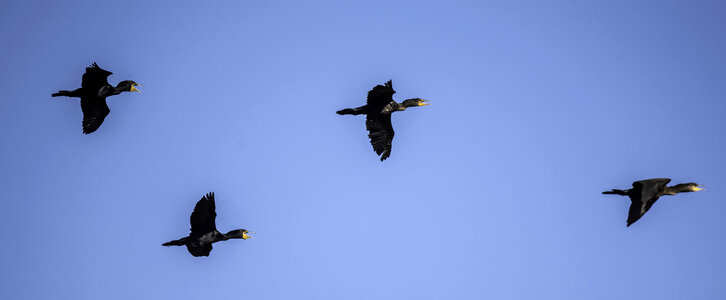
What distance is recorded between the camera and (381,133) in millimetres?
35531

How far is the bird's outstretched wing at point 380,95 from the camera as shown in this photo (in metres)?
33.1

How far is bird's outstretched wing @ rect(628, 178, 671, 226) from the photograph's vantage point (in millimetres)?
28875

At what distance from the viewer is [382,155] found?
35.4 metres

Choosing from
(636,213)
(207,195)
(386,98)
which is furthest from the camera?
(386,98)

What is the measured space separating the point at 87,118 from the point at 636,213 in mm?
21903

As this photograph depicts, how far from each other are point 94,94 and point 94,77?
37.9 inches

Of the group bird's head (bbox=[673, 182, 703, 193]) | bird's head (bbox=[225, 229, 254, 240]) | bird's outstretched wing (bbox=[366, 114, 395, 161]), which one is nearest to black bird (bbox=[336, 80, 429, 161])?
bird's outstretched wing (bbox=[366, 114, 395, 161])

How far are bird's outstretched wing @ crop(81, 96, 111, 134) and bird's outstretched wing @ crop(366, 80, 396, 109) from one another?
10958 millimetres

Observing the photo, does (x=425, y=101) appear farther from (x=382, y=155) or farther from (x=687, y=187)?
(x=687, y=187)

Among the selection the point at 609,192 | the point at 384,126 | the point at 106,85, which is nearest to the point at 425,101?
the point at 384,126

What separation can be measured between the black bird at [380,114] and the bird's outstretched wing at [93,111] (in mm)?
9754

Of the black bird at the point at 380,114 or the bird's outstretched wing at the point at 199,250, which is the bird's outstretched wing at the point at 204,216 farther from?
the black bird at the point at 380,114

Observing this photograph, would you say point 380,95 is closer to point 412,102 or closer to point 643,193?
point 412,102

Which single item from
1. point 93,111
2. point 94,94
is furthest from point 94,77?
point 93,111
